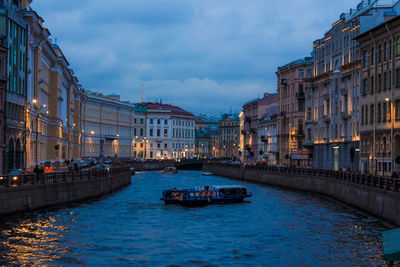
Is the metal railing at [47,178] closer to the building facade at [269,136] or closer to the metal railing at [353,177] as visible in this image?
the metal railing at [353,177]

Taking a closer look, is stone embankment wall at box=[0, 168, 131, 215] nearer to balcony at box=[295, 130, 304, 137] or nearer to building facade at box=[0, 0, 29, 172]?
building facade at box=[0, 0, 29, 172]

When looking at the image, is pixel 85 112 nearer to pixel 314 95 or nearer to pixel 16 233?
pixel 314 95

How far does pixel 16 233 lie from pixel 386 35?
42.3m

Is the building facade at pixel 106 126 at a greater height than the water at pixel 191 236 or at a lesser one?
greater

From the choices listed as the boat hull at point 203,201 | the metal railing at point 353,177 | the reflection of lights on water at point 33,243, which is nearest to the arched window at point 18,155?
the boat hull at point 203,201

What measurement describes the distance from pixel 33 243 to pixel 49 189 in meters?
14.8

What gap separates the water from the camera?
31844mm

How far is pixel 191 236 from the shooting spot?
39094 mm

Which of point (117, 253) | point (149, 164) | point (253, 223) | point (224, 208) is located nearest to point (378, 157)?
point (224, 208)

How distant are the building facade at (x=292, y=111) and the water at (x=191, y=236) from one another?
205 ft

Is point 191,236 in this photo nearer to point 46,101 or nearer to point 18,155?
point 18,155

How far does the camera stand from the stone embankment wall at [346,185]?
41781 mm

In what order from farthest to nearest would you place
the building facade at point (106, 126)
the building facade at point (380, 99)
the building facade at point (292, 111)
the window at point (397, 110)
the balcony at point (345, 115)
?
the building facade at point (106, 126) < the building facade at point (292, 111) < the balcony at point (345, 115) < the building facade at point (380, 99) < the window at point (397, 110)

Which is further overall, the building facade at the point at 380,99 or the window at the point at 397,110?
the building facade at the point at 380,99
